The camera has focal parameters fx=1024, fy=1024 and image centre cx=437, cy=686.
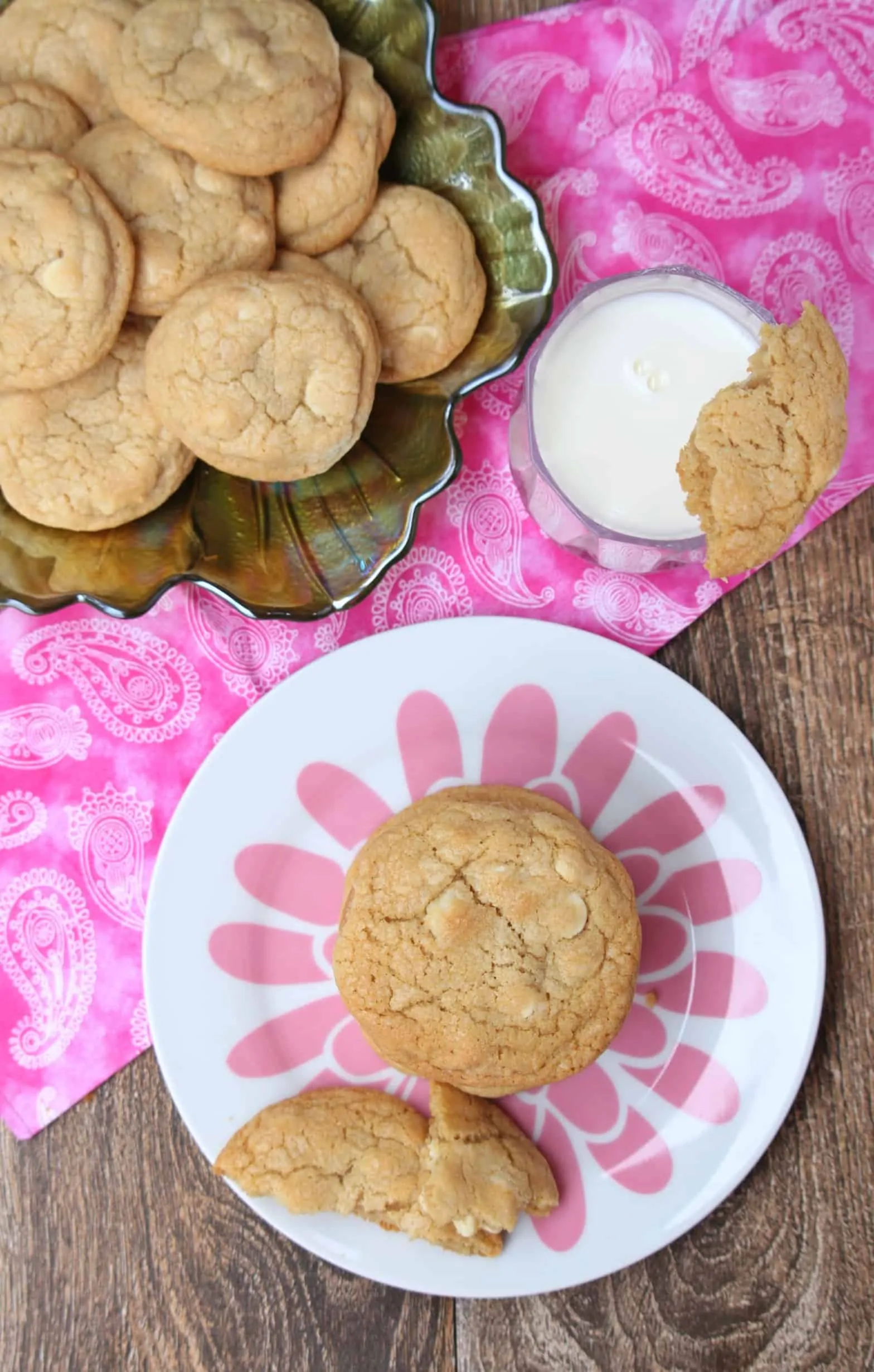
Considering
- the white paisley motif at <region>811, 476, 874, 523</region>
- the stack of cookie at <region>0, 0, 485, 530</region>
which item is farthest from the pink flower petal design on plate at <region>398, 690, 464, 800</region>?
the white paisley motif at <region>811, 476, 874, 523</region>

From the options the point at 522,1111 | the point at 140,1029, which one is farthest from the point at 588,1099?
the point at 140,1029

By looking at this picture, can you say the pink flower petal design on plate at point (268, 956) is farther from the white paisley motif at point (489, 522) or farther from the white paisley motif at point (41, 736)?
the white paisley motif at point (489, 522)

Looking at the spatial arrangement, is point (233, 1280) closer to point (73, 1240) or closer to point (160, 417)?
point (73, 1240)

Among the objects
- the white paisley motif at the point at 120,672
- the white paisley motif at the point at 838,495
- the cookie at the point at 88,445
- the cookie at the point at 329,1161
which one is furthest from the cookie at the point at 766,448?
the cookie at the point at 329,1161

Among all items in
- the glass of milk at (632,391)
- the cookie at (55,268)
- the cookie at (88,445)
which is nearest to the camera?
the cookie at (55,268)

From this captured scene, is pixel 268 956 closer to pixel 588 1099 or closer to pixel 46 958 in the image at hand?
pixel 46 958
